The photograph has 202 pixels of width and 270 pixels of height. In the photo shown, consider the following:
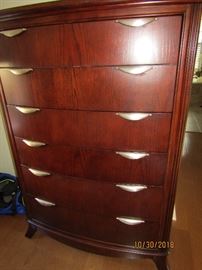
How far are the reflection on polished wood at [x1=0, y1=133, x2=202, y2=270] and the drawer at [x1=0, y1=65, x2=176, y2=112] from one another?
1013mm

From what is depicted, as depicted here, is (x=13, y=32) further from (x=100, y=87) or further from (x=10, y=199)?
(x=10, y=199)

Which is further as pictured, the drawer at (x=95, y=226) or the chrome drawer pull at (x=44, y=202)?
the chrome drawer pull at (x=44, y=202)

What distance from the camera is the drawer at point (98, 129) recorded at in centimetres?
82

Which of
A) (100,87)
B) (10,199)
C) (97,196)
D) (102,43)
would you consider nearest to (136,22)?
(102,43)

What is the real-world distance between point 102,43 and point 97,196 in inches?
28.5

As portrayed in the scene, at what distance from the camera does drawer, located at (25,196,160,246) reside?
1.07 metres

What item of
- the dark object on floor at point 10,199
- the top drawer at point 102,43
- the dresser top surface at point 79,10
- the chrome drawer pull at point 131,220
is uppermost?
the dresser top surface at point 79,10

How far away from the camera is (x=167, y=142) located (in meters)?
0.83

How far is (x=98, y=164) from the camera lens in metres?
0.96

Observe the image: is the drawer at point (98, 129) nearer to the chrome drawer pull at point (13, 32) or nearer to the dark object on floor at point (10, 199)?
the chrome drawer pull at point (13, 32)

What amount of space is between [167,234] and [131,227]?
186mm
